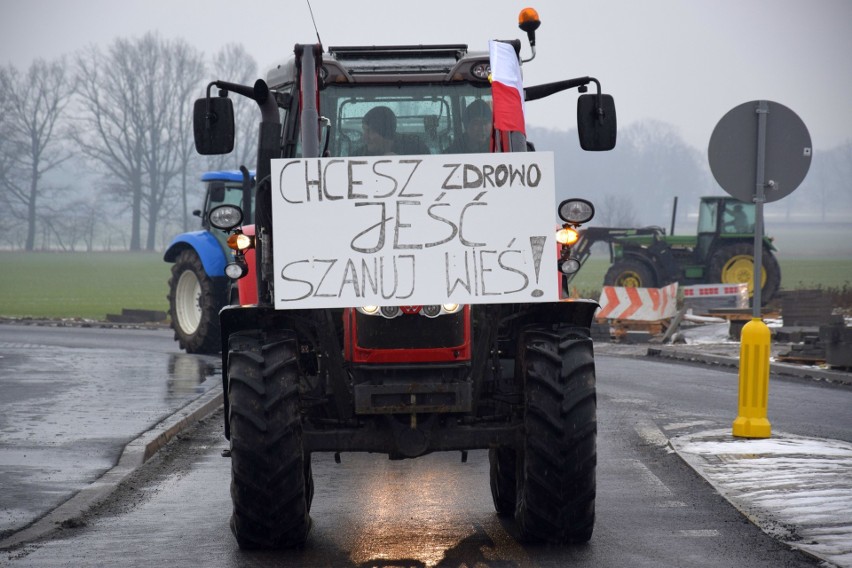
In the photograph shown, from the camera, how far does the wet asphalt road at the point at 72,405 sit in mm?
9297

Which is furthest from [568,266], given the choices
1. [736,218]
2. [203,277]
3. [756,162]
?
[736,218]

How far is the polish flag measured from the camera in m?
7.54

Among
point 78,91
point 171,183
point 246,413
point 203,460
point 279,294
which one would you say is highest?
point 78,91

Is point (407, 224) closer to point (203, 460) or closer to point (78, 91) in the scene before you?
point (203, 460)

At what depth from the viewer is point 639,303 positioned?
28.3m

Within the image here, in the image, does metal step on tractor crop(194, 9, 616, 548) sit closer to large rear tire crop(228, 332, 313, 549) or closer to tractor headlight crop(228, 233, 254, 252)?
large rear tire crop(228, 332, 313, 549)

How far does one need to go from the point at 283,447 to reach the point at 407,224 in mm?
1294

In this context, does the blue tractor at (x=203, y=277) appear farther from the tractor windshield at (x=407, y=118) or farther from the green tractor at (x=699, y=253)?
the green tractor at (x=699, y=253)

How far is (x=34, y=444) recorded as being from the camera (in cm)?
1109

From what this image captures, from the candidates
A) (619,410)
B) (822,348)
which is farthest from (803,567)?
(822,348)

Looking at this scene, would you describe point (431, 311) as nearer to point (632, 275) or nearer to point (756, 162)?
point (756, 162)

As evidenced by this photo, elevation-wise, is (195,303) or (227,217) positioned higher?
(227,217)

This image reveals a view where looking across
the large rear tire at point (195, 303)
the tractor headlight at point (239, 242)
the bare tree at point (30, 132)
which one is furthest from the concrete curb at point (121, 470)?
the bare tree at point (30, 132)

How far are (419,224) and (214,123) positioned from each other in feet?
4.90
